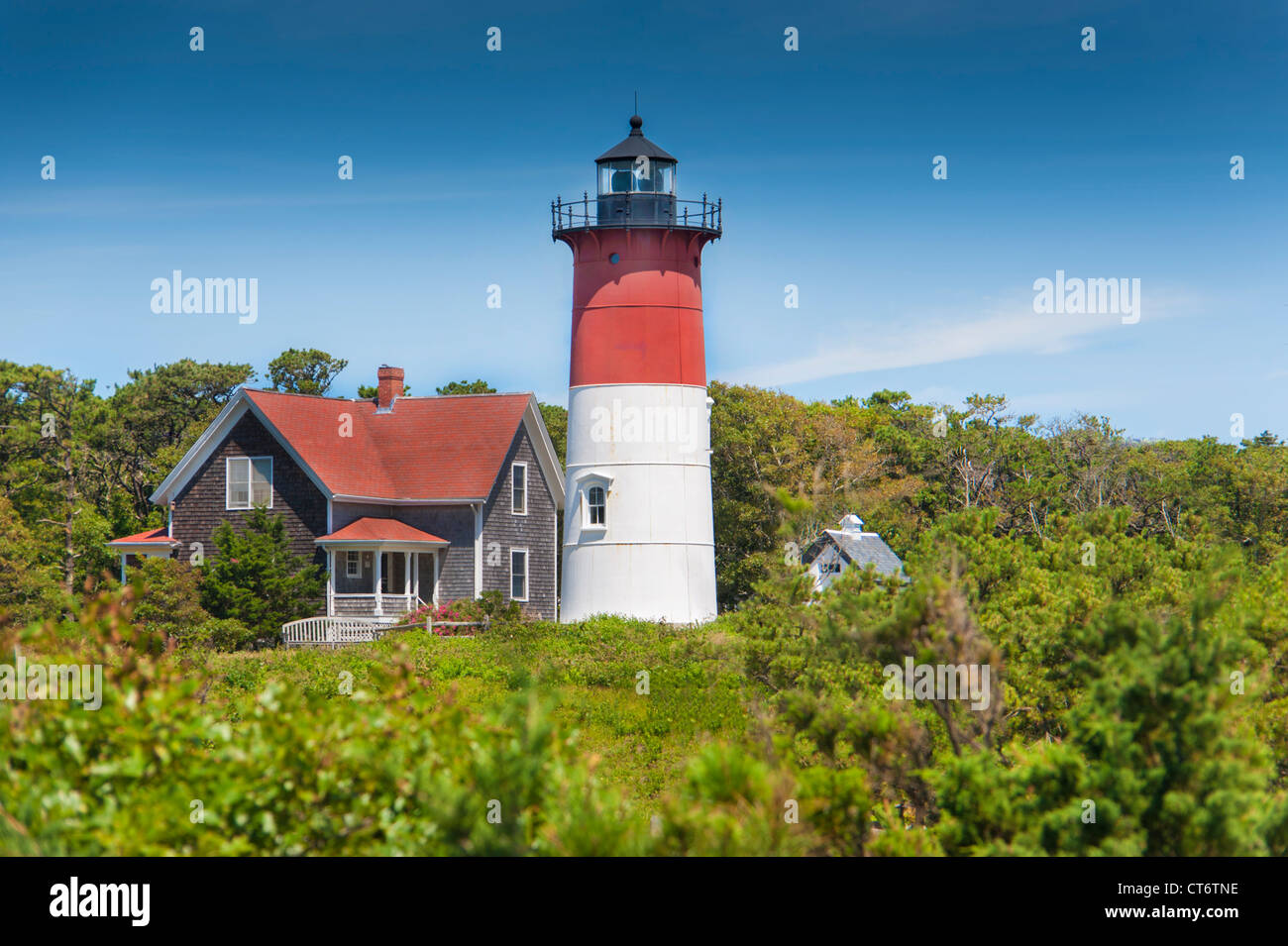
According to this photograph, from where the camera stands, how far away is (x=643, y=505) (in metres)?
36.6

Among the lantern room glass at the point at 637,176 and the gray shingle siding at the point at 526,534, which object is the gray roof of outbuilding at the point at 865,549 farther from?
the lantern room glass at the point at 637,176

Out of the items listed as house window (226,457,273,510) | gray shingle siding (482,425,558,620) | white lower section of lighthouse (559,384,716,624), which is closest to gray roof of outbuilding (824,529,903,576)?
white lower section of lighthouse (559,384,716,624)

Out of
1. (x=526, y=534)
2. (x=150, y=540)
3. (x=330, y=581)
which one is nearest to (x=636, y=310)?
(x=526, y=534)

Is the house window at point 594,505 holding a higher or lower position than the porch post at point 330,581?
higher

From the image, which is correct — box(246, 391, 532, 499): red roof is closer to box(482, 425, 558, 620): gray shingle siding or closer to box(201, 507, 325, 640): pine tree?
box(482, 425, 558, 620): gray shingle siding

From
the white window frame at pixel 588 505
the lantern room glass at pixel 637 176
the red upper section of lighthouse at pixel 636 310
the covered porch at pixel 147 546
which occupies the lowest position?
the covered porch at pixel 147 546

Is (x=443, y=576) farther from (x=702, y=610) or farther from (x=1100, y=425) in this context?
(x=1100, y=425)

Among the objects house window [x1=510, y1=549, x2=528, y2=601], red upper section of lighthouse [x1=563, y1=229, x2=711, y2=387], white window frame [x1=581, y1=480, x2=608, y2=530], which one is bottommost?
house window [x1=510, y1=549, x2=528, y2=601]

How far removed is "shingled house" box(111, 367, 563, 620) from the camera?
37.2 metres

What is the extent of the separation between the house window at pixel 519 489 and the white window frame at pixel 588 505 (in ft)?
13.3

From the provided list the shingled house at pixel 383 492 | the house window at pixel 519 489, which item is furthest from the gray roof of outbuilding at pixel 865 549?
the house window at pixel 519 489

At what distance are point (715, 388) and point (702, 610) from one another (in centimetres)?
1616

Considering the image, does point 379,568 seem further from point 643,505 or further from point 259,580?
point 643,505

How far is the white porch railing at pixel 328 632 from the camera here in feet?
113
